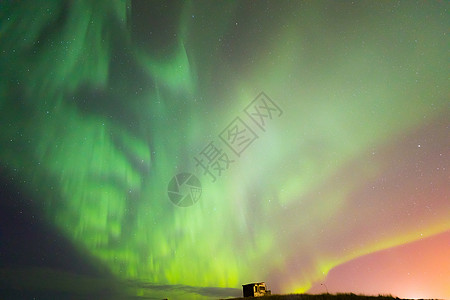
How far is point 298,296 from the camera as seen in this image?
2797 centimetres

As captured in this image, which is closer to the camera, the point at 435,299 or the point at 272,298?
the point at 435,299

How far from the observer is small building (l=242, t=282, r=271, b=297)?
6397 centimetres

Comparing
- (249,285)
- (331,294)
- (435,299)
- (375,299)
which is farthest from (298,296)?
(249,285)

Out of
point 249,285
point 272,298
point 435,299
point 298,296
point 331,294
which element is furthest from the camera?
point 249,285

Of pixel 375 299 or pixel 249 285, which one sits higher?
pixel 249 285

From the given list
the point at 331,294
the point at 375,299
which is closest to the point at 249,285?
the point at 331,294

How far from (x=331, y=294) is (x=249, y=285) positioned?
43.4 metres

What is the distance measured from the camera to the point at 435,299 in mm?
20781

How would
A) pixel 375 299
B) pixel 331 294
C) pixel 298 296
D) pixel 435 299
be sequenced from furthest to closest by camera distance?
pixel 298 296, pixel 331 294, pixel 375 299, pixel 435 299

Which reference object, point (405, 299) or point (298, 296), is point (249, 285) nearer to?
point (298, 296)

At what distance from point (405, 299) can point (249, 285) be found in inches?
1914

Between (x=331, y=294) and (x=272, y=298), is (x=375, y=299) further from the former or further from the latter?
(x=272, y=298)

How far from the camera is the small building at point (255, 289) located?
6397 centimetres

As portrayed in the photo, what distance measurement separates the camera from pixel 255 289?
64.5m
